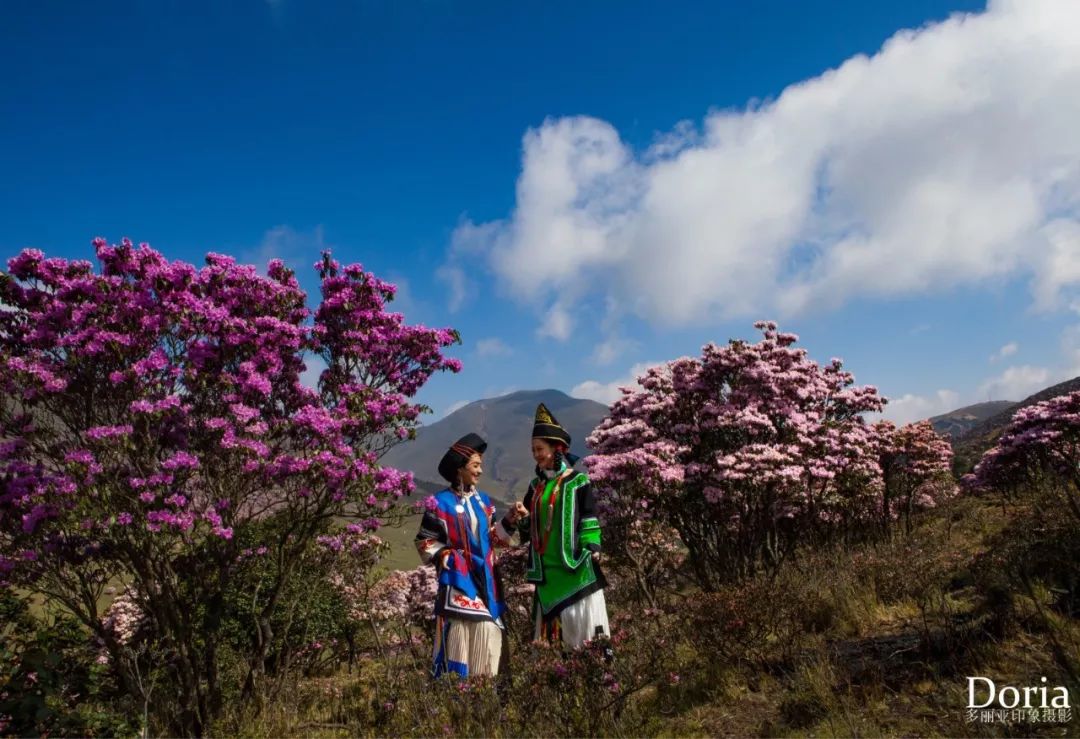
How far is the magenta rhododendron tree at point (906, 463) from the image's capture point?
17562 mm

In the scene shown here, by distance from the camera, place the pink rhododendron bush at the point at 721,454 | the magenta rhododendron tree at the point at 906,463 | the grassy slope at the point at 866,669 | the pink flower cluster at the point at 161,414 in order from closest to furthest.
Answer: the grassy slope at the point at 866,669
the pink flower cluster at the point at 161,414
the pink rhododendron bush at the point at 721,454
the magenta rhododendron tree at the point at 906,463

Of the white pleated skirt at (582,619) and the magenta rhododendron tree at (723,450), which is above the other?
the magenta rhododendron tree at (723,450)

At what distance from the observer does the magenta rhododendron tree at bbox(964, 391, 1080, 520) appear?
15.3m

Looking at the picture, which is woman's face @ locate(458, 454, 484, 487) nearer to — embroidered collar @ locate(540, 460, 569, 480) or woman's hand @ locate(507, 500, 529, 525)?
woman's hand @ locate(507, 500, 529, 525)

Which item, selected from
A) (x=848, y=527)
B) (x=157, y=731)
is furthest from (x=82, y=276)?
(x=848, y=527)

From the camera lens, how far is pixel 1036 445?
53.9ft

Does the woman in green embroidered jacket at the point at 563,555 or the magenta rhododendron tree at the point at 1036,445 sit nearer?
the woman in green embroidered jacket at the point at 563,555

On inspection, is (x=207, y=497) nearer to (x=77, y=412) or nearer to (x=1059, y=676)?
(x=77, y=412)

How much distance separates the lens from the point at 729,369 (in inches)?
458

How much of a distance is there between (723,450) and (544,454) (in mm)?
6081

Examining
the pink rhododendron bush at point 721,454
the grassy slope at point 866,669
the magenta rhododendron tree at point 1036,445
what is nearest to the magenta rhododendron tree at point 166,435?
the grassy slope at point 866,669

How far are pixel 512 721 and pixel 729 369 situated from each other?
8.24 metres

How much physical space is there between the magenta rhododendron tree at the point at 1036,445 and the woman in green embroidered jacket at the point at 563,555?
13.1m

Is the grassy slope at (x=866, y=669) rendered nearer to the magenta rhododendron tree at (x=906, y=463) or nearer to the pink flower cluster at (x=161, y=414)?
the pink flower cluster at (x=161, y=414)
